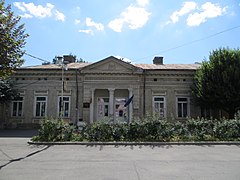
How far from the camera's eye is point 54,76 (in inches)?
816

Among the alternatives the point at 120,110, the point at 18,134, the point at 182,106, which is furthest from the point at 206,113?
the point at 18,134

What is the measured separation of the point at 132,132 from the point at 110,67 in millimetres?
10087

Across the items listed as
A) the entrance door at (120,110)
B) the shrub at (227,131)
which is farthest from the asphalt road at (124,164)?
the entrance door at (120,110)

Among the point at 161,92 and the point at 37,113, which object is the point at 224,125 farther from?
the point at 37,113

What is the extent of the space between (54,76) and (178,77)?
12.6m

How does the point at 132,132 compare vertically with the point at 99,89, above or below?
below

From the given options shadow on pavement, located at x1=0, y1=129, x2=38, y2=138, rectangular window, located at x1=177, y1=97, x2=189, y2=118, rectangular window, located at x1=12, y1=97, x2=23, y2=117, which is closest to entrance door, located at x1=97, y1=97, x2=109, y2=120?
shadow on pavement, located at x1=0, y1=129, x2=38, y2=138

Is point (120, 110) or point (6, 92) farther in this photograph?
point (120, 110)

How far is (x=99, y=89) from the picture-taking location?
68.2ft

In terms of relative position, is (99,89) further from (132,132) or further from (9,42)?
(9,42)

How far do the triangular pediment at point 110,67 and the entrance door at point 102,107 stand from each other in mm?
3020

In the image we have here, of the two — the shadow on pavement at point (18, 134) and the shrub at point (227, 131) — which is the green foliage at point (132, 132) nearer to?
the shrub at point (227, 131)

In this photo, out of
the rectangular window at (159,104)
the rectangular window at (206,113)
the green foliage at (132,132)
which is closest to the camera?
the green foliage at (132,132)

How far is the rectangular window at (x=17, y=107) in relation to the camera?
20722mm
